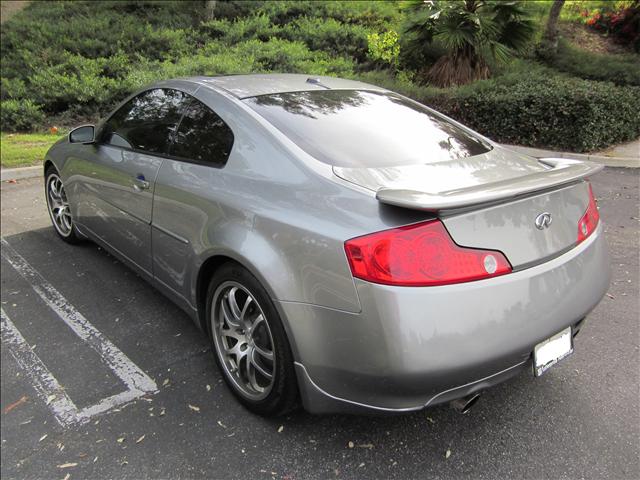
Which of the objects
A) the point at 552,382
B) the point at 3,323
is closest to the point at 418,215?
the point at 552,382

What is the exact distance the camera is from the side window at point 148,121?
304cm

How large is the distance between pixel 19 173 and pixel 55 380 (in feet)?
18.4

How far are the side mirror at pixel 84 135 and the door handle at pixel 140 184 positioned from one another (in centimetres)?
99

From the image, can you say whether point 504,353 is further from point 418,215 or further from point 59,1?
point 59,1

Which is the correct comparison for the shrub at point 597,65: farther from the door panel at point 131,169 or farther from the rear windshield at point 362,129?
the door panel at point 131,169

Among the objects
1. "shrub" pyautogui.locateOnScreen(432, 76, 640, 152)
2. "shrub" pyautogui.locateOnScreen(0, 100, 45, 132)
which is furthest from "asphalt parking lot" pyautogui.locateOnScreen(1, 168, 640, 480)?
"shrub" pyautogui.locateOnScreen(0, 100, 45, 132)

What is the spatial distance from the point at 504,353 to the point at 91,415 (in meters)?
2.02

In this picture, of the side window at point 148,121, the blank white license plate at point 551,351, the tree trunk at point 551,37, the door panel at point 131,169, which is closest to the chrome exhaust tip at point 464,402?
the blank white license plate at point 551,351

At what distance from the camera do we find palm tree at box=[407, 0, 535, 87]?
29.6ft

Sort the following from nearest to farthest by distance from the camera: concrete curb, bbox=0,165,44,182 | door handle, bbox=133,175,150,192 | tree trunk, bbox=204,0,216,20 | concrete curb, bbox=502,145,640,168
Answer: door handle, bbox=133,175,150,192 → concrete curb, bbox=502,145,640,168 → concrete curb, bbox=0,165,44,182 → tree trunk, bbox=204,0,216,20

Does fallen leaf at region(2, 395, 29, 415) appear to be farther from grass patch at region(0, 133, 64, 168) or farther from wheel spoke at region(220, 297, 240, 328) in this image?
grass patch at region(0, 133, 64, 168)

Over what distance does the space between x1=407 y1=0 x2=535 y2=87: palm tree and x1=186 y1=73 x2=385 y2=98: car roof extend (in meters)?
6.74

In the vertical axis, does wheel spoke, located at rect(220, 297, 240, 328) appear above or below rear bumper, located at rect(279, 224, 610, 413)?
below

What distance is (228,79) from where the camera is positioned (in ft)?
10.4
